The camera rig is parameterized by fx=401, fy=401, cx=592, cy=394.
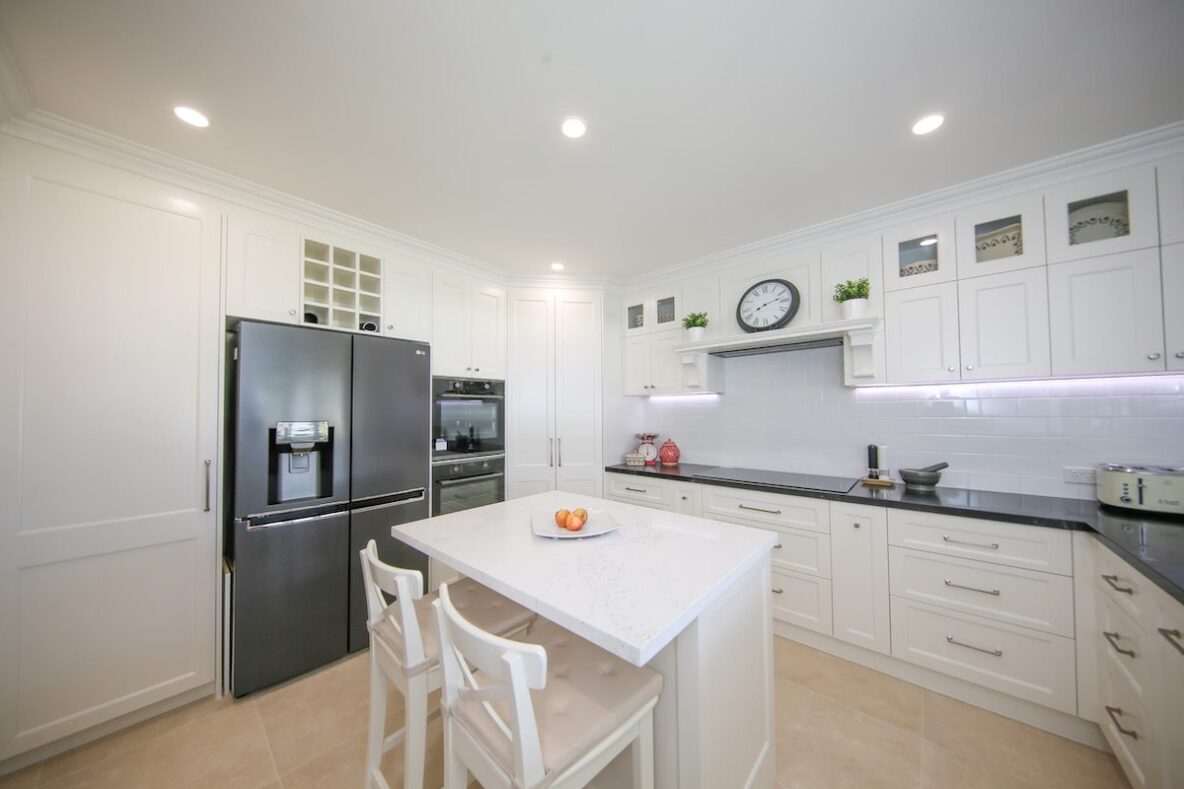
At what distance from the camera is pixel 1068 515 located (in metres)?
1.73

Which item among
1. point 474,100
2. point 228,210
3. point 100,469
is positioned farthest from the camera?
point 228,210

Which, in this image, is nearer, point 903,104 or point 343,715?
point 903,104

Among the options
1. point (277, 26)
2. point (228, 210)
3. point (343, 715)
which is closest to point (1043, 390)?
point (277, 26)

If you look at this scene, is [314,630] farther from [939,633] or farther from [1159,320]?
[1159,320]

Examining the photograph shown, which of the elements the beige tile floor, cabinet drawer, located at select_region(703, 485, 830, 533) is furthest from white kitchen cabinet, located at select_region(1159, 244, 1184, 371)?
the beige tile floor

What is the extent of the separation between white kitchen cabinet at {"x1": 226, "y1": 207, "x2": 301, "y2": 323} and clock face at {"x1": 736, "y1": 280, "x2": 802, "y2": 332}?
2829 millimetres

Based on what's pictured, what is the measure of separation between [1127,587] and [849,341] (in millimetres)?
1477

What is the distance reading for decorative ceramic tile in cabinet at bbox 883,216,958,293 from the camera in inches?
86.4

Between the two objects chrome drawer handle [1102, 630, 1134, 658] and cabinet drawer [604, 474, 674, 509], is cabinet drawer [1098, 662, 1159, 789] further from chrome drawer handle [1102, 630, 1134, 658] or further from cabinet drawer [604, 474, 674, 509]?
cabinet drawer [604, 474, 674, 509]

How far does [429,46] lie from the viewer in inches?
51.8

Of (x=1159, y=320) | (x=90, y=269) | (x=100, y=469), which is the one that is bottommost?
(x=100, y=469)

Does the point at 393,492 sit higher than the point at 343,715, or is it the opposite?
the point at 393,492

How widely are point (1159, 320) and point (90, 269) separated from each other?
15.0 feet

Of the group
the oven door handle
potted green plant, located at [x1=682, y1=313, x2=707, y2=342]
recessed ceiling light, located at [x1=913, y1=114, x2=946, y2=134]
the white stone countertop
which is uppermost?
recessed ceiling light, located at [x1=913, y1=114, x2=946, y2=134]
